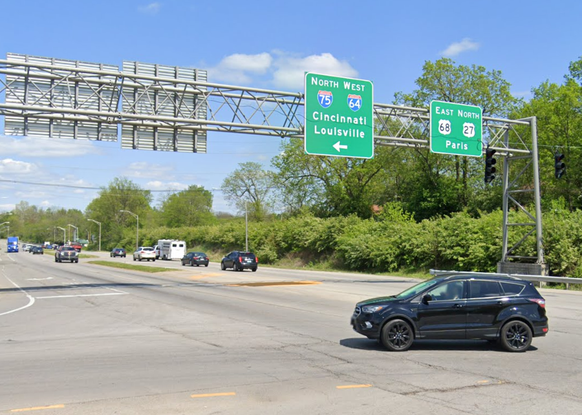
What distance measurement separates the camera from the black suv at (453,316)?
1042 centimetres

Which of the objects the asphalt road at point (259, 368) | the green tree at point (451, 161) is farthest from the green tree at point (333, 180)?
the asphalt road at point (259, 368)

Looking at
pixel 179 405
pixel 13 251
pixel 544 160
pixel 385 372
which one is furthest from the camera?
pixel 13 251

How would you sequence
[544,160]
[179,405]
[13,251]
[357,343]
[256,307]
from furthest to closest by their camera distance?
[13,251], [544,160], [256,307], [357,343], [179,405]

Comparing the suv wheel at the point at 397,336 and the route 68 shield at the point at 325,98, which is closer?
the suv wheel at the point at 397,336

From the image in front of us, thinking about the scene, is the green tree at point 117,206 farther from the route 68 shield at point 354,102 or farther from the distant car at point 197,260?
the route 68 shield at point 354,102

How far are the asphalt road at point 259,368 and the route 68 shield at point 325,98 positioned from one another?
10354 mm

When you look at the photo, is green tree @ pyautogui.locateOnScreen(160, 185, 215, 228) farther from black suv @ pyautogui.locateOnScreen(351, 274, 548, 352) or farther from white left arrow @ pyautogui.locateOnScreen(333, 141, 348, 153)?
black suv @ pyautogui.locateOnScreen(351, 274, 548, 352)

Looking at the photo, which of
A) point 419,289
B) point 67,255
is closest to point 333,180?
point 67,255

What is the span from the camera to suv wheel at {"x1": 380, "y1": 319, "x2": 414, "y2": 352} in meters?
10.4

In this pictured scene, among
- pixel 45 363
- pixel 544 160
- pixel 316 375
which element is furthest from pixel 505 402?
pixel 544 160

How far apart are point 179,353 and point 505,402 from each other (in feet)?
19.0

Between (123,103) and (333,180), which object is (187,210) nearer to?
(333,180)

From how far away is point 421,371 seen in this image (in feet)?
28.9

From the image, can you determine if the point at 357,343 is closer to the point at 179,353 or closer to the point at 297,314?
the point at 179,353
